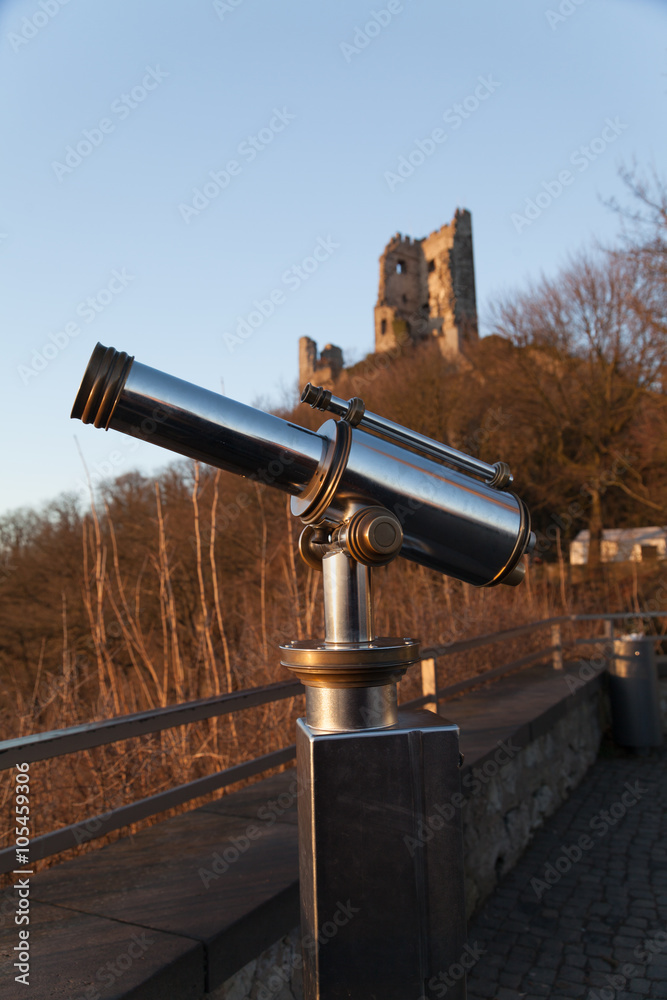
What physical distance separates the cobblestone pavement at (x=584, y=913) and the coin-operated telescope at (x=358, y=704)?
169cm

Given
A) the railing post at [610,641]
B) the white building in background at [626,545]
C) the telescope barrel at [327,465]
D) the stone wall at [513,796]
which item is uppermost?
the white building in background at [626,545]

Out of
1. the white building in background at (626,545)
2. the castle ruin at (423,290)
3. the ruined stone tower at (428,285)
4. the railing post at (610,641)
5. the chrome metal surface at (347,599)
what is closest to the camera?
the chrome metal surface at (347,599)

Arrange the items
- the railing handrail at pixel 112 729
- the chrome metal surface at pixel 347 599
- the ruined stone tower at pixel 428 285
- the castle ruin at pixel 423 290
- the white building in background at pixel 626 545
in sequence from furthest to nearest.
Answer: the ruined stone tower at pixel 428 285, the castle ruin at pixel 423 290, the white building in background at pixel 626 545, the railing handrail at pixel 112 729, the chrome metal surface at pixel 347 599

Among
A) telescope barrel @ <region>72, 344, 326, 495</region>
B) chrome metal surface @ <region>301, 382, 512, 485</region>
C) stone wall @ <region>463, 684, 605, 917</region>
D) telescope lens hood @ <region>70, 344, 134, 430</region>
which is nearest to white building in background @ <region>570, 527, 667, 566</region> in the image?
stone wall @ <region>463, 684, 605, 917</region>

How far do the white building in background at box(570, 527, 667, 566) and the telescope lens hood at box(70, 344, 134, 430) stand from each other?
51.4 ft

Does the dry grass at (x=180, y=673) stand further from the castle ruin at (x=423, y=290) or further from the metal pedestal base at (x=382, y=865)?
the castle ruin at (x=423, y=290)

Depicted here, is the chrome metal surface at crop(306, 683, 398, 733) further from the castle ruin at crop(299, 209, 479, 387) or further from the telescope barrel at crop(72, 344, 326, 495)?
the castle ruin at crop(299, 209, 479, 387)

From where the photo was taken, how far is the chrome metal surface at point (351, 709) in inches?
48.1

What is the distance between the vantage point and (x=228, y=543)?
599 inches

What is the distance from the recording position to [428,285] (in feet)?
Result: 163

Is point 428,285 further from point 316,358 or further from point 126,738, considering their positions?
Answer: point 126,738

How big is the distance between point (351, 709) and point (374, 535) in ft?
1.05

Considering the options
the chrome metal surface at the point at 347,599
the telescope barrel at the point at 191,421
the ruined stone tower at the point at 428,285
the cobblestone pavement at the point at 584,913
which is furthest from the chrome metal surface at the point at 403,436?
the ruined stone tower at the point at 428,285

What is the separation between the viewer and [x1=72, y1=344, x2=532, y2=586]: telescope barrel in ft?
3.59
